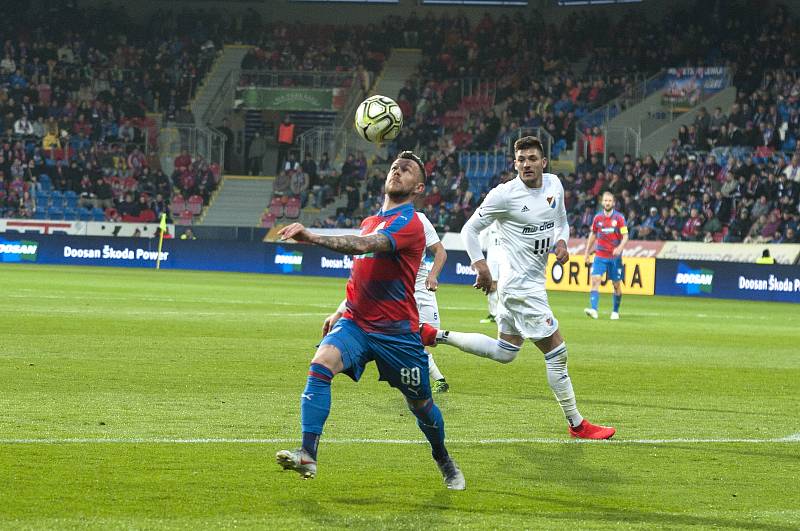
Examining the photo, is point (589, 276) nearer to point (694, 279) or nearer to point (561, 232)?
point (694, 279)

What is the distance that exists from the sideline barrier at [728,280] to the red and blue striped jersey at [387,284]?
1038 inches

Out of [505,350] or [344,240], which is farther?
[505,350]

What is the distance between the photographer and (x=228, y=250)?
41.8m

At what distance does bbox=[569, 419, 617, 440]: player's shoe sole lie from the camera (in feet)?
30.0

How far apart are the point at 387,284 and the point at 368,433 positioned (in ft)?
7.58

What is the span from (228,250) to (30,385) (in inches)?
1213

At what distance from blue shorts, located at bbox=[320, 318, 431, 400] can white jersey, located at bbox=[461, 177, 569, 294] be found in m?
3.00

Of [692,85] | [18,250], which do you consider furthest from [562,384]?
[692,85]

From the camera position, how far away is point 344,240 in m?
6.40

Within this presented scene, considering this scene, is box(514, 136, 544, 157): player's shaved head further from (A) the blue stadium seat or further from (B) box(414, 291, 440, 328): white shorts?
(A) the blue stadium seat

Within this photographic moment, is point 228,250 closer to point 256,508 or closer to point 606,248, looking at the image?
point 606,248

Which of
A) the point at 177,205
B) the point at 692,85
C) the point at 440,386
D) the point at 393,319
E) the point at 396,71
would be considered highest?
the point at 396,71

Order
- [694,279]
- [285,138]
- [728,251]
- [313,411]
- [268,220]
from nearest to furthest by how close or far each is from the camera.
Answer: [313,411]
[694,279]
[728,251]
[268,220]
[285,138]

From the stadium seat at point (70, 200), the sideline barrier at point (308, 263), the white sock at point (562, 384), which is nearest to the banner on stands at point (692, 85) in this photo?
the sideline barrier at point (308, 263)
